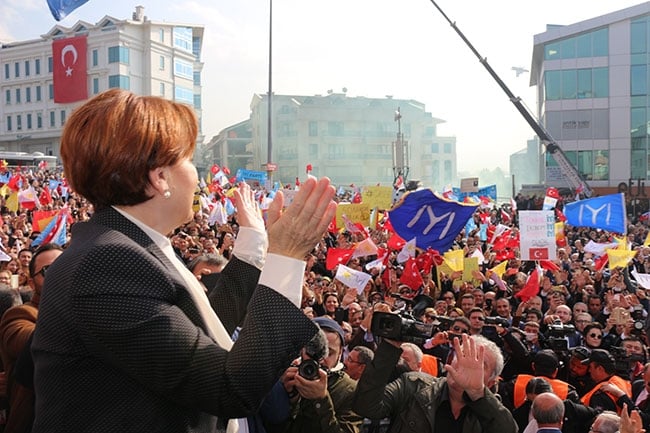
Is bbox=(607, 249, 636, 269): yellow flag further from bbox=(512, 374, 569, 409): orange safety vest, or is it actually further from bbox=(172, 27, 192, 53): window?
bbox=(172, 27, 192, 53): window

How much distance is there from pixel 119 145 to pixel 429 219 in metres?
10.2

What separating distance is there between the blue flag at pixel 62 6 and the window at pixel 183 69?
200 feet

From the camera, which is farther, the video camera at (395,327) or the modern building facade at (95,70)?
the modern building facade at (95,70)

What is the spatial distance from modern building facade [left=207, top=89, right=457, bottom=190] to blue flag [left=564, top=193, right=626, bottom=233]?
2310 inches

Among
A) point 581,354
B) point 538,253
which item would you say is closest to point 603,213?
point 538,253

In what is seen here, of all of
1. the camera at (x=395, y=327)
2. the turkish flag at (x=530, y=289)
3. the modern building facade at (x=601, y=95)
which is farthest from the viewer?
the modern building facade at (x=601, y=95)

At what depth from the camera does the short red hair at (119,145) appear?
5.17 feet

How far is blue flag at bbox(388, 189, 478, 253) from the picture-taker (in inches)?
446

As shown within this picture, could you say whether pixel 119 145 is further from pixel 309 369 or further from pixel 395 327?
pixel 395 327

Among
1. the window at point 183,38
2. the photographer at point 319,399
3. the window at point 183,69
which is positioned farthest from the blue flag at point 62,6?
the window at point 183,38

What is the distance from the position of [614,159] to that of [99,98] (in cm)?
4512

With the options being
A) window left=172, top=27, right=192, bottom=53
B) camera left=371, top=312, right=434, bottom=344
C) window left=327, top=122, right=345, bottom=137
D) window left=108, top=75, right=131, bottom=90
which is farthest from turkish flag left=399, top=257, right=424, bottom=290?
window left=327, top=122, right=345, bottom=137

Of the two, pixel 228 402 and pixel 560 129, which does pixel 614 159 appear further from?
pixel 228 402

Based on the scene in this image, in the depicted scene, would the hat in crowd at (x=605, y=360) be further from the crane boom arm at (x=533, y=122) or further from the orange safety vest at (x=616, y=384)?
the crane boom arm at (x=533, y=122)
